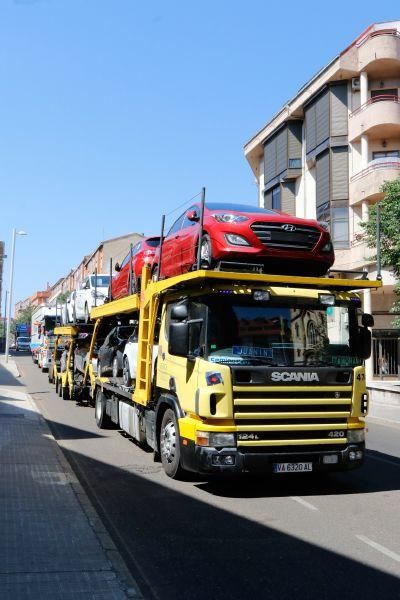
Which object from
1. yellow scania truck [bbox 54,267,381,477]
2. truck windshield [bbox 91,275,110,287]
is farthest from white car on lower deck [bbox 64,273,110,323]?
yellow scania truck [bbox 54,267,381,477]

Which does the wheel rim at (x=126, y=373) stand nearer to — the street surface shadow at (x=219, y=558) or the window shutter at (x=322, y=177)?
the street surface shadow at (x=219, y=558)

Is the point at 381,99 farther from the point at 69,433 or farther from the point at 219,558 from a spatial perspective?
the point at 219,558

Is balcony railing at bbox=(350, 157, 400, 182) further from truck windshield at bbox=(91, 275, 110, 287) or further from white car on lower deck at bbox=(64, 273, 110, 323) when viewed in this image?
truck windshield at bbox=(91, 275, 110, 287)

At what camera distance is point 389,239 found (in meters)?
23.2

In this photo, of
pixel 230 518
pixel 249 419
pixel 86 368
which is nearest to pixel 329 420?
pixel 249 419

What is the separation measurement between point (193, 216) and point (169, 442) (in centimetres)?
302

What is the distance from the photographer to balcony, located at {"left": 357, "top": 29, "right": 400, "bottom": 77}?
32.2 metres

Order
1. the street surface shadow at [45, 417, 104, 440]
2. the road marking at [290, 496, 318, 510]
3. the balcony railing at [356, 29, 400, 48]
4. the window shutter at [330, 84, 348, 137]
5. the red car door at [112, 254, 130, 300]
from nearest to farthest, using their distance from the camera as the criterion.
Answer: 1. the road marking at [290, 496, 318, 510]
2. the street surface shadow at [45, 417, 104, 440]
3. the red car door at [112, 254, 130, 300]
4. the balcony railing at [356, 29, 400, 48]
5. the window shutter at [330, 84, 348, 137]

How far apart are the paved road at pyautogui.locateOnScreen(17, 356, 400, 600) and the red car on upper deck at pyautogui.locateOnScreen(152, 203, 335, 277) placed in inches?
109

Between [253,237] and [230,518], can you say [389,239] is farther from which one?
[230,518]

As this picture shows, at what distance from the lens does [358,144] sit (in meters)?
33.6

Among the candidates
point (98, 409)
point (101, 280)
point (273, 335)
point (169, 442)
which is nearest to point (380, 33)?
point (101, 280)

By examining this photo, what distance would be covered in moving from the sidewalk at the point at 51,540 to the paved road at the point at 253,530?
0.25 meters

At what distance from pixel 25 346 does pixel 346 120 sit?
48729mm
